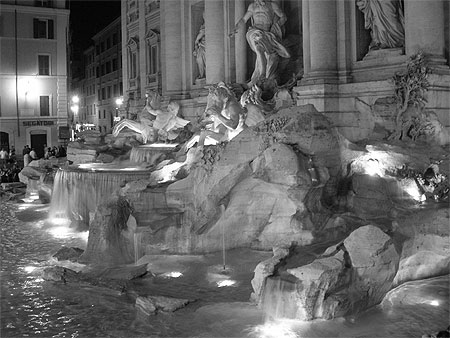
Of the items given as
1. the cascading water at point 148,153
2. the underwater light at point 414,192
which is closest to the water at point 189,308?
the underwater light at point 414,192

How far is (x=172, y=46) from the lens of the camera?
67.8 ft

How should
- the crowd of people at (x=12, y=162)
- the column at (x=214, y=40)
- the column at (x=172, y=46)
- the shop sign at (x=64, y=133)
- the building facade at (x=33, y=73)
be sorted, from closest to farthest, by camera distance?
1. the column at (x=214, y=40)
2. the column at (x=172, y=46)
3. the crowd of people at (x=12, y=162)
4. the shop sign at (x=64, y=133)
5. the building facade at (x=33, y=73)

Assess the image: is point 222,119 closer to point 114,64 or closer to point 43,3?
point 43,3

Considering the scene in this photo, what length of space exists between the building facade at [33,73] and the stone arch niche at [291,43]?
18.8 m

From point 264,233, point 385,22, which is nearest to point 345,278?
point 264,233

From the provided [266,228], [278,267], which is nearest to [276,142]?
[266,228]

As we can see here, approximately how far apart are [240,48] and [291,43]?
1.59 m

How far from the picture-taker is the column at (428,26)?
11.6m

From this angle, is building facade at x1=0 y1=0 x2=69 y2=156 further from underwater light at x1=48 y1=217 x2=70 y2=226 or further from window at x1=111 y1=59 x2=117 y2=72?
underwater light at x1=48 y1=217 x2=70 y2=226

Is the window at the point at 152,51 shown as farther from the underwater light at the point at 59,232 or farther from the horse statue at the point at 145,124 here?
the underwater light at the point at 59,232

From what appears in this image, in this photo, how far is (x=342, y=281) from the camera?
7012 millimetres

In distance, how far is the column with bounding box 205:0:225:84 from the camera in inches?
707

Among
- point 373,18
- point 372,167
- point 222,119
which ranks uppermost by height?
point 373,18

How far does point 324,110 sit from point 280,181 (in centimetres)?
451
